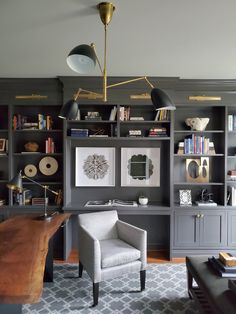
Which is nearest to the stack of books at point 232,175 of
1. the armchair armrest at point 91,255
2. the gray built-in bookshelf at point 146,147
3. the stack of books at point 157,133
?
the gray built-in bookshelf at point 146,147

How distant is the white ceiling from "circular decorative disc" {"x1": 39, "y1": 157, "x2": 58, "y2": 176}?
1314mm

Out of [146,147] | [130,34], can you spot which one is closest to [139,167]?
[146,147]

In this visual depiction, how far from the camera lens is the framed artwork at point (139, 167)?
A: 3998mm

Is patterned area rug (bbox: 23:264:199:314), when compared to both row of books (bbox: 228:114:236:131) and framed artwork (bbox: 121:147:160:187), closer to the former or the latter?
framed artwork (bbox: 121:147:160:187)

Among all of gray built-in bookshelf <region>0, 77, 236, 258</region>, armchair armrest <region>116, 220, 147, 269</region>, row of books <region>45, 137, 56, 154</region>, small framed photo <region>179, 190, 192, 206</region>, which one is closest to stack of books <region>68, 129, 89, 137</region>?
gray built-in bookshelf <region>0, 77, 236, 258</region>

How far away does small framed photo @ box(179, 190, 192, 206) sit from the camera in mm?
3852

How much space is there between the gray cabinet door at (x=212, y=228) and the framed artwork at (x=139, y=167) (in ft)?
2.80

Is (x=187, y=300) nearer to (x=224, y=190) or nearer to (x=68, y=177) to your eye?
(x=224, y=190)

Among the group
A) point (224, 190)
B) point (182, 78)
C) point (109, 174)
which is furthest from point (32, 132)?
point (224, 190)

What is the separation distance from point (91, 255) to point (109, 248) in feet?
0.91

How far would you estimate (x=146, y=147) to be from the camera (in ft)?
13.2

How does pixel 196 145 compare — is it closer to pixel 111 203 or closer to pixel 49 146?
pixel 111 203

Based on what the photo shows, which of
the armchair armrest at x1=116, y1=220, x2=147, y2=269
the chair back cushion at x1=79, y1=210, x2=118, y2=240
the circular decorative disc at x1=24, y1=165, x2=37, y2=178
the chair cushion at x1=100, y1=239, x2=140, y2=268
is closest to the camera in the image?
the chair cushion at x1=100, y1=239, x2=140, y2=268

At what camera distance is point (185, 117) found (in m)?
4.03
